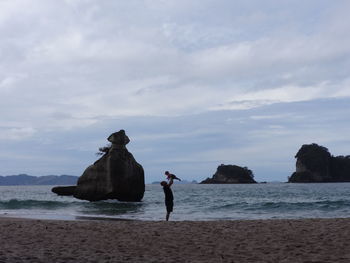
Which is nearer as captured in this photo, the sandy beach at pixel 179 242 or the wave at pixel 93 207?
the sandy beach at pixel 179 242

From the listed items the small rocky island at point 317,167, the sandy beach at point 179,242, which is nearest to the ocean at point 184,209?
the sandy beach at point 179,242

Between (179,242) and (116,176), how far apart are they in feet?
102

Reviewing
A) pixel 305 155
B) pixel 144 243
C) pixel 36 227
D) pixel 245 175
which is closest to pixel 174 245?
pixel 144 243

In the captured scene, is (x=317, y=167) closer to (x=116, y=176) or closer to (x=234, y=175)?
(x=234, y=175)

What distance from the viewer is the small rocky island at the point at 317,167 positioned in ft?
516

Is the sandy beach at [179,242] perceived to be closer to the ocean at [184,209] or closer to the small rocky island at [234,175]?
the ocean at [184,209]

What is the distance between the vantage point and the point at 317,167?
160250 millimetres

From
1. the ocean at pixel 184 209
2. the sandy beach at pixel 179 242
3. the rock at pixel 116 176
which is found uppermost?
the rock at pixel 116 176

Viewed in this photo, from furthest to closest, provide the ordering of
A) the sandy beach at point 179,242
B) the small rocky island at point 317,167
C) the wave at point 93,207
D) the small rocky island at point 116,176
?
1. the small rocky island at point 317,167
2. the small rocky island at point 116,176
3. the wave at point 93,207
4. the sandy beach at point 179,242

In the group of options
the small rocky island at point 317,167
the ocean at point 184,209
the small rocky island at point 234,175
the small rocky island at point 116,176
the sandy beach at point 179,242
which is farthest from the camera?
the small rocky island at point 234,175

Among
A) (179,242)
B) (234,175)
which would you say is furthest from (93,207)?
(234,175)

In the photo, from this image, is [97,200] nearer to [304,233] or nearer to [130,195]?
[130,195]

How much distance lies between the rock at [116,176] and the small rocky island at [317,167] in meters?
121

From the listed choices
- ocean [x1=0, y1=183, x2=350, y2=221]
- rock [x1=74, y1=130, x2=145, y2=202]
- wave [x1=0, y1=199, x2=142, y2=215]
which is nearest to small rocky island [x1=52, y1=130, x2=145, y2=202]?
rock [x1=74, y1=130, x2=145, y2=202]
